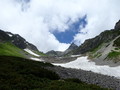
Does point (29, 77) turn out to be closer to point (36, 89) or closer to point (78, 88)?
point (36, 89)

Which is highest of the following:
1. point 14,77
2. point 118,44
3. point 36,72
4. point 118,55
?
point 118,44

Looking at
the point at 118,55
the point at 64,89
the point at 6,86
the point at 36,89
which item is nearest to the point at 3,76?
the point at 6,86

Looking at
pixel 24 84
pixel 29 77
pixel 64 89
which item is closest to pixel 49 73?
pixel 29 77

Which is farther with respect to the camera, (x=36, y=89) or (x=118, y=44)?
(x=118, y=44)

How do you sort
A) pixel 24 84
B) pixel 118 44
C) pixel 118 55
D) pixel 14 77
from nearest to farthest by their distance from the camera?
1. pixel 24 84
2. pixel 14 77
3. pixel 118 55
4. pixel 118 44

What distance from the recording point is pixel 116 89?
3033 cm

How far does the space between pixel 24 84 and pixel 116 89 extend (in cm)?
1472

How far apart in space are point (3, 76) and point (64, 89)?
9.17 m

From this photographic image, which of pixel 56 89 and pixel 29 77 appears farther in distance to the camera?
pixel 29 77

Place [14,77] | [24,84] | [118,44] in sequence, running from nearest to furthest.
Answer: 1. [24,84]
2. [14,77]
3. [118,44]

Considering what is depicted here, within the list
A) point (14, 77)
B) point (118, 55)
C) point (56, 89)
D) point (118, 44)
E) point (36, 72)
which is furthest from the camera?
point (118, 44)

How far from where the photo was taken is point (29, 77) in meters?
25.2

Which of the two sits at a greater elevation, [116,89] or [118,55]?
[118,55]

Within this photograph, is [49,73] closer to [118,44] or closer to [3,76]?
[3,76]
